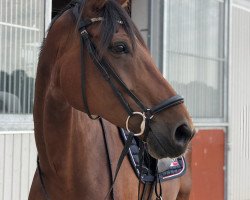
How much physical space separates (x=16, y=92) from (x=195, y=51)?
3428 mm

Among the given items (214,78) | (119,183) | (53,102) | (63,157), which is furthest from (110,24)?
(214,78)

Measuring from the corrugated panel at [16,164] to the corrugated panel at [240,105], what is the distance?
4061 millimetres

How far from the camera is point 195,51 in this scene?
7379 millimetres

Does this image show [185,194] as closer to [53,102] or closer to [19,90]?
[19,90]

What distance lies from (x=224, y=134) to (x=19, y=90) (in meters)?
3.89

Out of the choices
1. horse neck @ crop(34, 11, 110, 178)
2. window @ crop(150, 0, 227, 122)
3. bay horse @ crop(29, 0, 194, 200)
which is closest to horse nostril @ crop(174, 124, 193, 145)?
bay horse @ crop(29, 0, 194, 200)

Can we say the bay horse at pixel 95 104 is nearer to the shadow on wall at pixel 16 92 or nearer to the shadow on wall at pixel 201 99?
the shadow on wall at pixel 16 92

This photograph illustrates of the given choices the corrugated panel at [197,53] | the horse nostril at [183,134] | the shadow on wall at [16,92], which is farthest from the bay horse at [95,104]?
the corrugated panel at [197,53]

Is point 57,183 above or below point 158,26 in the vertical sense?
below

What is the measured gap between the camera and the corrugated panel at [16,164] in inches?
177

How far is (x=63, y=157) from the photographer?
2.71 metres

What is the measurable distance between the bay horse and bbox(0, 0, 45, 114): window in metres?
1.79

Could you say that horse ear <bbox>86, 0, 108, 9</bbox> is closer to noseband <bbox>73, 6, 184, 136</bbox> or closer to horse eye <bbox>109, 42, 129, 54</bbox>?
noseband <bbox>73, 6, 184, 136</bbox>

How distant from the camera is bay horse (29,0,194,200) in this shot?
2.35 m
